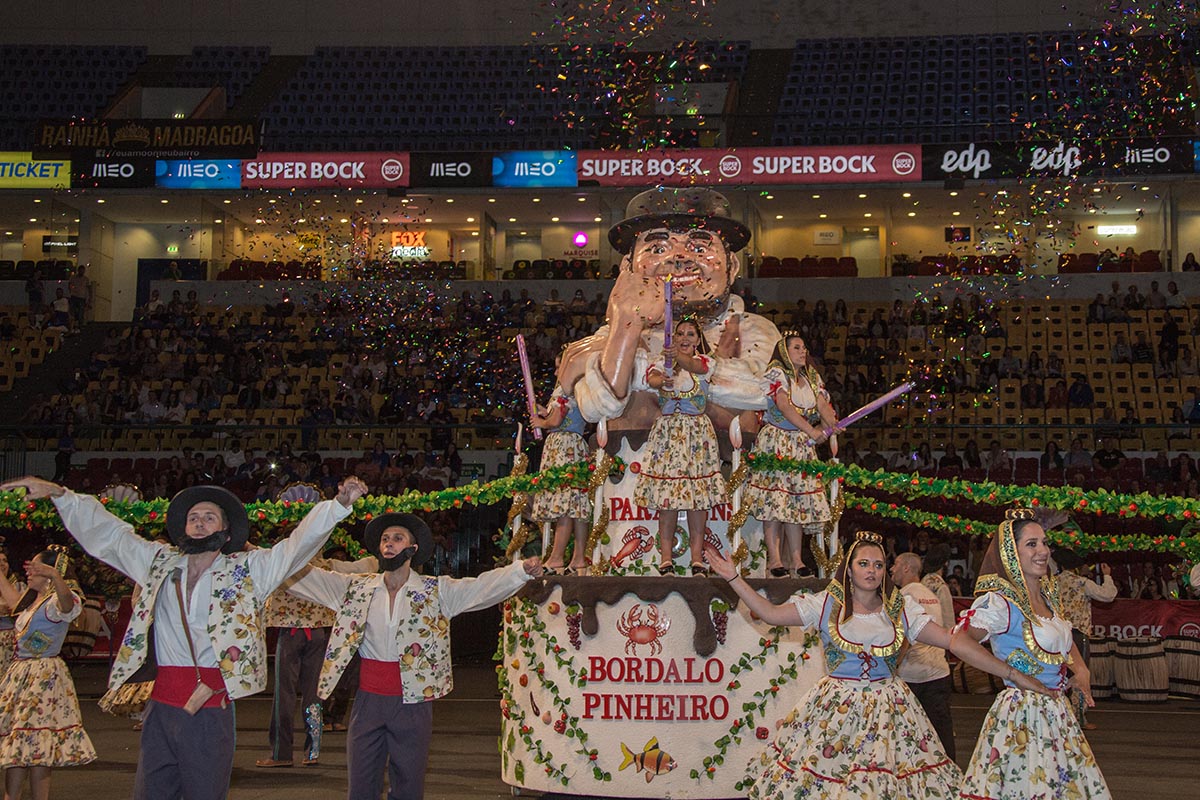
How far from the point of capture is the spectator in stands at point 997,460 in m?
18.0

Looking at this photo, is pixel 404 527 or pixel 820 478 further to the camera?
pixel 820 478

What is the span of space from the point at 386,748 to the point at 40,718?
260 cm

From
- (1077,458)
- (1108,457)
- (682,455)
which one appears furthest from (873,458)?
(682,455)

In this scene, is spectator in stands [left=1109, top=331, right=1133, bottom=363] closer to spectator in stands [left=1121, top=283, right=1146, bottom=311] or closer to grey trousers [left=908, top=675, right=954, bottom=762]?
spectator in stands [left=1121, top=283, right=1146, bottom=311]

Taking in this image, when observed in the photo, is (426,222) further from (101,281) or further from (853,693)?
(853,693)

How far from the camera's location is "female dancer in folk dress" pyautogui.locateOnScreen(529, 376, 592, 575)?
28.8 ft

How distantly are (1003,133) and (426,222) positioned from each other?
39.5ft


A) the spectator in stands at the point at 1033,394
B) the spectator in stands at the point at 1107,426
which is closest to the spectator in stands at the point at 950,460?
the spectator in stands at the point at 1107,426

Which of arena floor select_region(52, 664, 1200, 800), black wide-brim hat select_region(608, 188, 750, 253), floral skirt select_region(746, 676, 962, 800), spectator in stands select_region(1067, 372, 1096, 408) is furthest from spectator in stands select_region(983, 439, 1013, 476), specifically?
floral skirt select_region(746, 676, 962, 800)

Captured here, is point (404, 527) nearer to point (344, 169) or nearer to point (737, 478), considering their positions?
point (737, 478)

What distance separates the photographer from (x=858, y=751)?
586 centimetres

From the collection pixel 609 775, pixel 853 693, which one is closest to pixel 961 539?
pixel 609 775

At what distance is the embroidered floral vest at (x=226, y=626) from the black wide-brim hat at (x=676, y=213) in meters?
4.48

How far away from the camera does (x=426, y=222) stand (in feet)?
96.5
